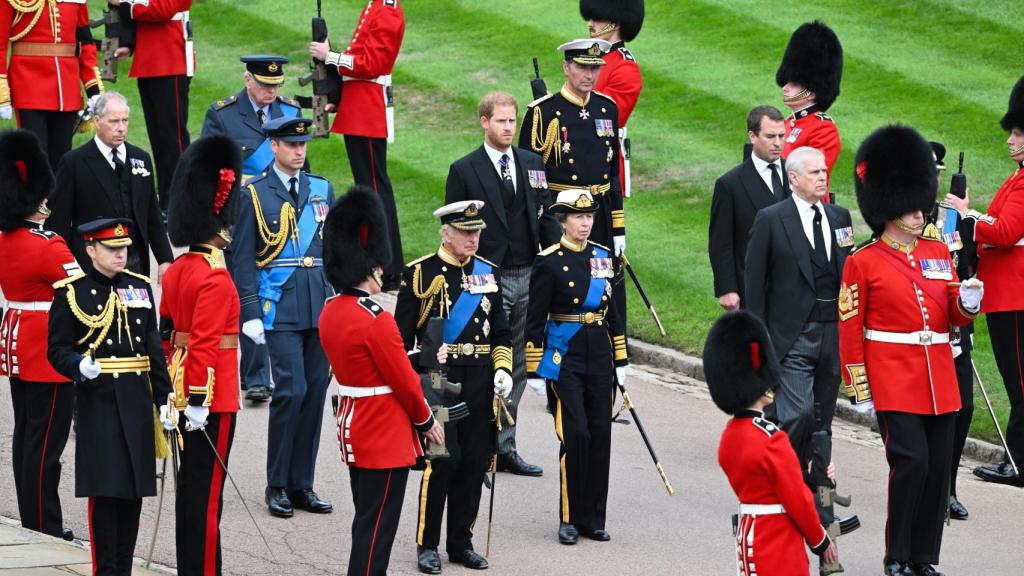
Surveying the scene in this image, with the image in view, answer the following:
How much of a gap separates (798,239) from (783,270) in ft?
0.62

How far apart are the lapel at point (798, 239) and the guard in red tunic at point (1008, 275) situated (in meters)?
1.46

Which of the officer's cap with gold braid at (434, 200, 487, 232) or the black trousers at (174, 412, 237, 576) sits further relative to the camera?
the officer's cap with gold braid at (434, 200, 487, 232)

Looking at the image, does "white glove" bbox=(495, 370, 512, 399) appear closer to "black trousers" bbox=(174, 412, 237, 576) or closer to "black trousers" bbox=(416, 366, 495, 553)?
"black trousers" bbox=(416, 366, 495, 553)

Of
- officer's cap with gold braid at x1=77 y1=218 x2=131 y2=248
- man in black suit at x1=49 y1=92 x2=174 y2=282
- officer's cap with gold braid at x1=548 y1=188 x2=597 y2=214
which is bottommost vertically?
man in black suit at x1=49 y1=92 x2=174 y2=282

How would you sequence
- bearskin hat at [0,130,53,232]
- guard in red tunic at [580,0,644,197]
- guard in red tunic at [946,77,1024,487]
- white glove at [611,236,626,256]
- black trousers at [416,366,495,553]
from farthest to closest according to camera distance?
guard in red tunic at [580,0,644,197]
white glove at [611,236,626,256]
guard in red tunic at [946,77,1024,487]
bearskin hat at [0,130,53,232]
black trousers at [416,366,495,553]

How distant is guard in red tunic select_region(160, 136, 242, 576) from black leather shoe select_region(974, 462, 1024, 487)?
487 centimetres

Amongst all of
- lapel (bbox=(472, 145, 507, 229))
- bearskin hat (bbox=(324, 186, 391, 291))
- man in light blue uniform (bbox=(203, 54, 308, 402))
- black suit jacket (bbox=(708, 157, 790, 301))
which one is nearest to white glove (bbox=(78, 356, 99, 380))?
bearskin hat (bbox=(324, 186, 391, 291))

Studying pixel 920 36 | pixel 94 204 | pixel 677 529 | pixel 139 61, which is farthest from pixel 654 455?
pixel 920 36

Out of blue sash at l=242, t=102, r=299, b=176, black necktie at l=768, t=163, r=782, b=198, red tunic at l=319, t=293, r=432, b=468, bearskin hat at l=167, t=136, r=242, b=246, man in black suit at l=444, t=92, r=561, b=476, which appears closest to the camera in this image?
red tunic at l=319, t=293, r=432, b=468

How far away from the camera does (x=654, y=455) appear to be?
34.4ft

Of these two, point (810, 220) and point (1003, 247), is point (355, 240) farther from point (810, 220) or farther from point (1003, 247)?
point (1003, 247)

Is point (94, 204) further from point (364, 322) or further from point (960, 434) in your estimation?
→ point (960, 434)

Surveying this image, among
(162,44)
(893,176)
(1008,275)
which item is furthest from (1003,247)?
(162,44)

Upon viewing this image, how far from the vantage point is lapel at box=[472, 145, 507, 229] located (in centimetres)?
1080
